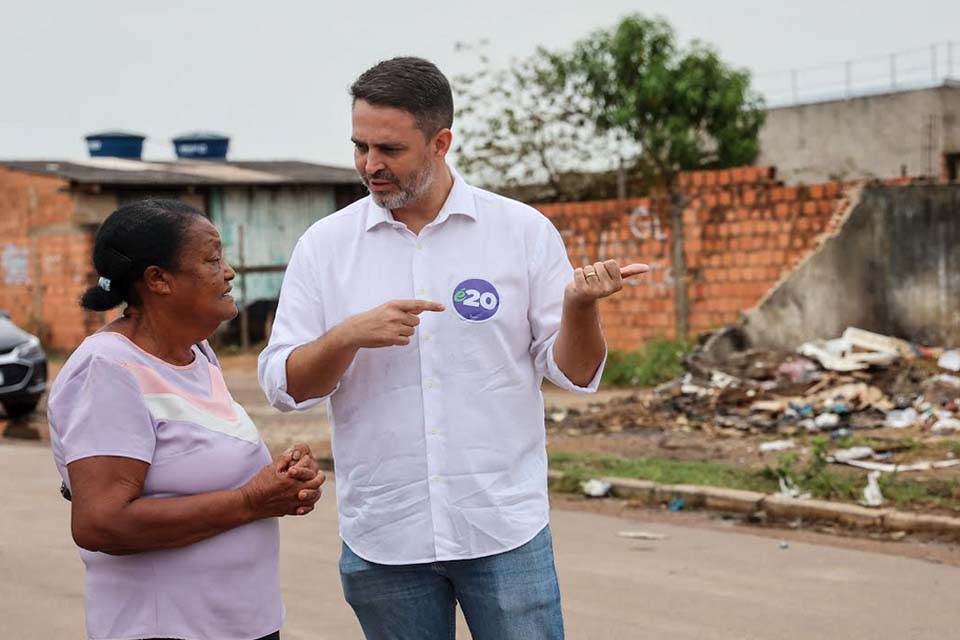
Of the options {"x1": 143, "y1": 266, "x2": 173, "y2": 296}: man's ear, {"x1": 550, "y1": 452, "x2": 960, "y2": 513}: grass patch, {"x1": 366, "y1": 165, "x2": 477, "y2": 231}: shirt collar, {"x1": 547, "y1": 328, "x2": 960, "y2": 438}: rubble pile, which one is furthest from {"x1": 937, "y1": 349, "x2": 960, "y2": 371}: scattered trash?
{"x1": 143, "y1": 266, "x2": 173, "y2": 296}: man's ear

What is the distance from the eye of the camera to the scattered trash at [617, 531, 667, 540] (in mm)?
8039

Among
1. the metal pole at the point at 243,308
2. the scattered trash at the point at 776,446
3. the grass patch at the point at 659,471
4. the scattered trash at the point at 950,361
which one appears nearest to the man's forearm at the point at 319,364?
the grass patch at the point at 659,471

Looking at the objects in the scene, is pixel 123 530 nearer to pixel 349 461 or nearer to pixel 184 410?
pixel 184 410

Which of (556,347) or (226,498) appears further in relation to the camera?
(556,347)

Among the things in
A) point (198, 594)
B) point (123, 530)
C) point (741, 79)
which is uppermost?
point (741, 79)

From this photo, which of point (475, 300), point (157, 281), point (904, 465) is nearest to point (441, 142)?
point (475, 300)

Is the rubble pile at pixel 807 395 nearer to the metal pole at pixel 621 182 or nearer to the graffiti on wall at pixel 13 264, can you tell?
the metal pole at pixel 621 182

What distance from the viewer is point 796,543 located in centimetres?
775

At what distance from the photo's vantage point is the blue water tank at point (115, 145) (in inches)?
1309

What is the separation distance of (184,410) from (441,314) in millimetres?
626

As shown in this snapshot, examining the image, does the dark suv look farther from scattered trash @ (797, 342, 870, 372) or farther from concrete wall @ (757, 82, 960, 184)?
concrete wall @ (757, 82, 960, 184)

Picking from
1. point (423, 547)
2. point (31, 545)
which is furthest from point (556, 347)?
point (31, 545)

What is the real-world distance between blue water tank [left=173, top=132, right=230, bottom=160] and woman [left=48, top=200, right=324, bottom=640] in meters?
32.5

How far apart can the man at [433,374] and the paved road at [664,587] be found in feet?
9.54
